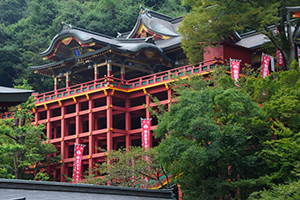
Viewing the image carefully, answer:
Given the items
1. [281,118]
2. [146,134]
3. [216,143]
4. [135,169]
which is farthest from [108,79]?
[281,118]

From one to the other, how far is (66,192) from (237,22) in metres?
15.4

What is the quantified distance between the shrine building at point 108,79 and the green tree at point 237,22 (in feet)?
6.62

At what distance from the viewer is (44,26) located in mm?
48906

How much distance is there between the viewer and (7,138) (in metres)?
28.7

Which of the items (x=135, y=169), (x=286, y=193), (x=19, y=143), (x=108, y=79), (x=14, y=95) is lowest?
(x=286, y=193)

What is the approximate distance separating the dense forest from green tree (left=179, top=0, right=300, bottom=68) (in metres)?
22.9

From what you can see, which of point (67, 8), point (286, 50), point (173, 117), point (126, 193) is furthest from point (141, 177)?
point (67, 8)

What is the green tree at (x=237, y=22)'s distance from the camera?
24.4 metres

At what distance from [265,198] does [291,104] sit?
405cm

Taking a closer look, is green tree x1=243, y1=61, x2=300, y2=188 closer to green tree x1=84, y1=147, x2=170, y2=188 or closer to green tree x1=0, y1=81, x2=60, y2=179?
green tree x1=84, y1=147, x2=170, y2=188

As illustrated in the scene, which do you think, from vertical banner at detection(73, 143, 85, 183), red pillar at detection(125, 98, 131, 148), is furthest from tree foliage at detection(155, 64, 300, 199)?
red pillar at detection(125, 98, 131, 148)

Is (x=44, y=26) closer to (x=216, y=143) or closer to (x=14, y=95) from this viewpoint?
(x=216, y=143)

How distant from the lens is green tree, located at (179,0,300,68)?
2441 centimetres

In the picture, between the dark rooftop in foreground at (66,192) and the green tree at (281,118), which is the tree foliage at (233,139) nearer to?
the green tree at (281,118)
